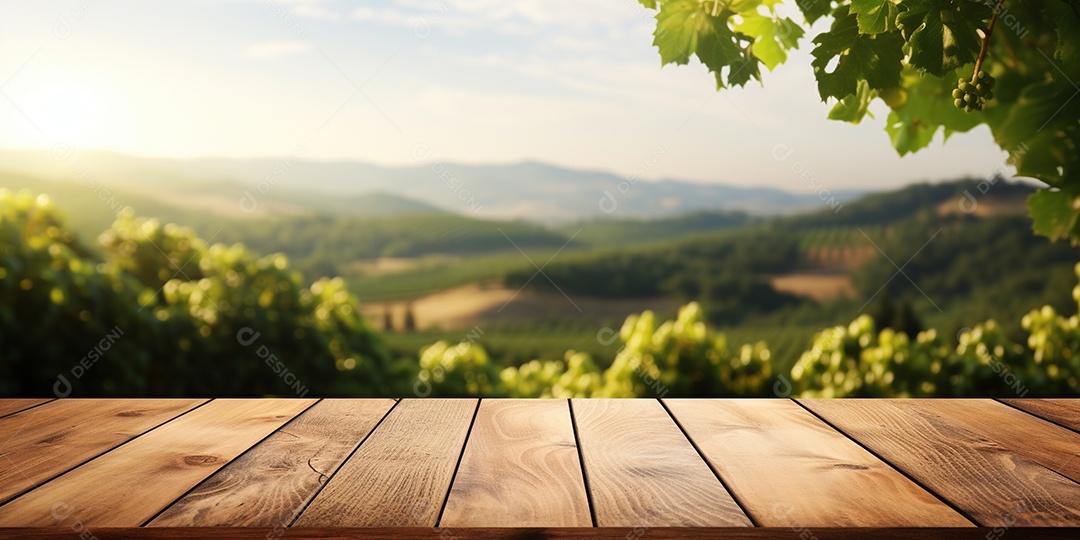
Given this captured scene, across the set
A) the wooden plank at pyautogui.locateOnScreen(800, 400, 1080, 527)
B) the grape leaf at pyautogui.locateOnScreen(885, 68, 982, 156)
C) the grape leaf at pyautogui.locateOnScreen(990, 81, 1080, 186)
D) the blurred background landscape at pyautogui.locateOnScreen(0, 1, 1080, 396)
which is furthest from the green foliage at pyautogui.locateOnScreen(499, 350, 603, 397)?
the wooden plank at pyautogui.locateOnScreen(800, 400, 1080, 527)

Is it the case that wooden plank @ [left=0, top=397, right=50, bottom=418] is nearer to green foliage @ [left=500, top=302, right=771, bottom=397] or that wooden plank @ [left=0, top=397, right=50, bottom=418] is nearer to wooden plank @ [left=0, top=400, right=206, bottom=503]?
wooden plank @ [left=0, top=400, right=206, bottom=503]

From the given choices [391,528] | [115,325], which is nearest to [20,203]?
[115,325]

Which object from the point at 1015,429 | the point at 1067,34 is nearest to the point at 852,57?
the point at 1067,34

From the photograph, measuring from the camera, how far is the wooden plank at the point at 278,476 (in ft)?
3.61

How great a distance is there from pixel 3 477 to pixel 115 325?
115 inches

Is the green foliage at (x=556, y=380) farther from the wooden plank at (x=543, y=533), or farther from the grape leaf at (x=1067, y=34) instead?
the wooden plank at (x=543, y=533)

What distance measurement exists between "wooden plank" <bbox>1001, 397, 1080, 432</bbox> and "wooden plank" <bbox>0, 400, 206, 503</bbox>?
211cm

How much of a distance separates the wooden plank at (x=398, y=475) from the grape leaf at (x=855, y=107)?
1288 millimetres

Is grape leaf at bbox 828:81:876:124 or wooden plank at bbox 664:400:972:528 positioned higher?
grape leaf at bbox 828:81:876:124

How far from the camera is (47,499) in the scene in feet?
3.88

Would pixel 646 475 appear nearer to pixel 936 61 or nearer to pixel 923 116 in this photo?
pixel 936 61

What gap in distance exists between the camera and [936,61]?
162 cm

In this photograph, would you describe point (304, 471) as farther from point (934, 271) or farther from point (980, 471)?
point (934, 271)

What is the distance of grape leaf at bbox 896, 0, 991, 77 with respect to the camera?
5.14ft
